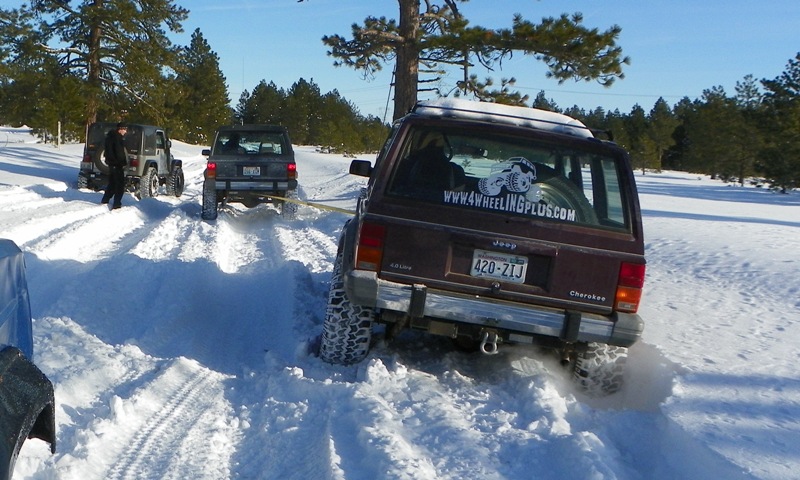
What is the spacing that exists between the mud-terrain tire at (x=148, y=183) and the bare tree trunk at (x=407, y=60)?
5679 mm

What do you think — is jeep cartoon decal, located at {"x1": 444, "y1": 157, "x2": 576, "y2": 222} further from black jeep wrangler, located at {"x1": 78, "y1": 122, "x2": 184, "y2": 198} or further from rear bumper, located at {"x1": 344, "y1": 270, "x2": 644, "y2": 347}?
black jeep wrangler, located at {"x1": 78, "y1": 122, "x2": 184, "y2": 198}

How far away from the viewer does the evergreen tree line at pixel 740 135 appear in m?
25.1

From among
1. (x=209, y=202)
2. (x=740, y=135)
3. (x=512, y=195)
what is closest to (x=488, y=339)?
(x=512, y=195)

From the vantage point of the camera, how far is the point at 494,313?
475cm

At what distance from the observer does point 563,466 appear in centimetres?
371

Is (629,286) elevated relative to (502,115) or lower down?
lower down

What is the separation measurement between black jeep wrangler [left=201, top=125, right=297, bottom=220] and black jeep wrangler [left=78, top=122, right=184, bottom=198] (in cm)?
278

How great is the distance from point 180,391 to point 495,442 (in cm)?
202

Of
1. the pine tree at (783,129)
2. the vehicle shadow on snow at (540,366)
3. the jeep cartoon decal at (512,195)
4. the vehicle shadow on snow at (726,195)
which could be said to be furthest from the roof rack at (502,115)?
the pine tree at (783,129)

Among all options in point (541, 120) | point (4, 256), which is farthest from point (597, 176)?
point (4, 256)

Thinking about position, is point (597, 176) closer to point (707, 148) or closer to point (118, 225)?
point (118, 225)

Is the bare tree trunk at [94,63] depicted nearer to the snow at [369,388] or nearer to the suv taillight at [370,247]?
the snow at [369,388]

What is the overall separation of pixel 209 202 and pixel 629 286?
10.1m

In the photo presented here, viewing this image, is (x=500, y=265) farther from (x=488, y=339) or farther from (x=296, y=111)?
(x=296, y=111)
